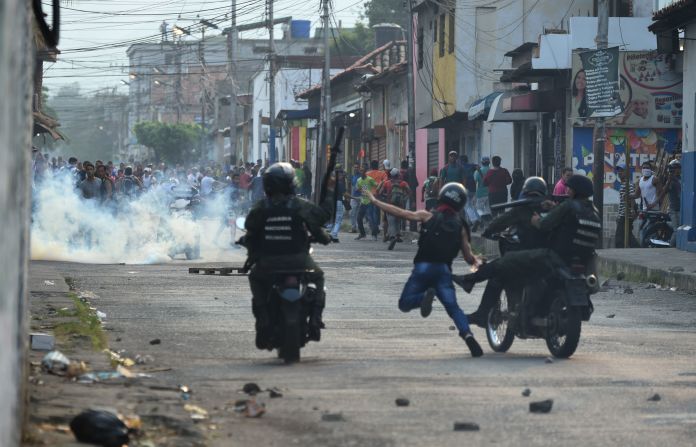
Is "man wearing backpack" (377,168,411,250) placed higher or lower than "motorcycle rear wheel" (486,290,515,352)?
higher

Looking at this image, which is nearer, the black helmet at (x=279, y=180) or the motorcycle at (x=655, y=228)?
the black helmet at (x=279, y=180)

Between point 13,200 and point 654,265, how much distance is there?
56.0 ft

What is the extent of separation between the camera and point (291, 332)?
11242mm

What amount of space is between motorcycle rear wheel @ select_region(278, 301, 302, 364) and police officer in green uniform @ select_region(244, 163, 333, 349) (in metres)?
0.19

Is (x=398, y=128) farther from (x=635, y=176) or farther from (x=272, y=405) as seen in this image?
(x=272, y=405)

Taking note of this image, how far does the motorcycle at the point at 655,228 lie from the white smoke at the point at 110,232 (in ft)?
24.6

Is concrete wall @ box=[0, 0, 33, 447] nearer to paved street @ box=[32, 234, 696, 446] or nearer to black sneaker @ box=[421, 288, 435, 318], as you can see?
paved street @ box=[32, 234, 696, 446]

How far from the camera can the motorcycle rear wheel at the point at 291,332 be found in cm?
1125

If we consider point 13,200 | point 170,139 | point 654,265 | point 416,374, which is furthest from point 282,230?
point 170,139

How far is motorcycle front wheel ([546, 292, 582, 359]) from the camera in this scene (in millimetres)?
11734

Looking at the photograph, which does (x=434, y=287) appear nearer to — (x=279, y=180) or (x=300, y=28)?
(x=279, y=180)

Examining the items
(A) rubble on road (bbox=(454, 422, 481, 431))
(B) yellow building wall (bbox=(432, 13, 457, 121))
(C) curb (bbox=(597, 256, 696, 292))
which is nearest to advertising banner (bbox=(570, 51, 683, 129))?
(C) curb (bbox=(597, 256, 696, 292))

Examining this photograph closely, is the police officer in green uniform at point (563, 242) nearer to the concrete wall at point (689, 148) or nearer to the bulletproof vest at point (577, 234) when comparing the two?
the bulletproof vest at point (577, 234)

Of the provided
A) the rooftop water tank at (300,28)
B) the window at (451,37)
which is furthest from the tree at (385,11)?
the window at (451,37)
